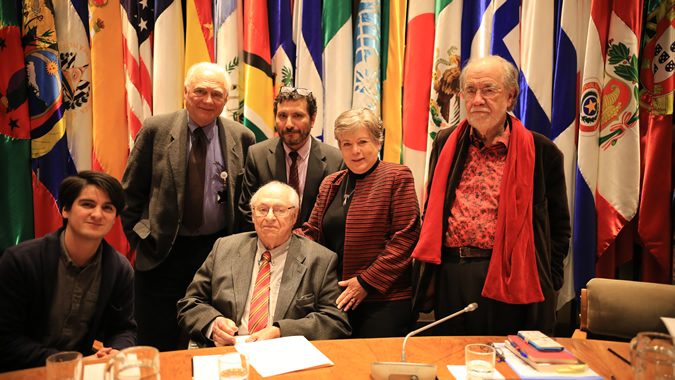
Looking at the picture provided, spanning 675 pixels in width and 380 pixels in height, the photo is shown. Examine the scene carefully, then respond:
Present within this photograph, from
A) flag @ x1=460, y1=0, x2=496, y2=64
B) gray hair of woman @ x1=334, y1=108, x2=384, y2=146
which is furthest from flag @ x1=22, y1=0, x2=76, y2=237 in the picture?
flag @ x1=460, y1=0, x2=496, y2=64

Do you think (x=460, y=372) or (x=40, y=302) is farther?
(x=40, y=302)

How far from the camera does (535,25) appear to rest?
3.31 metres

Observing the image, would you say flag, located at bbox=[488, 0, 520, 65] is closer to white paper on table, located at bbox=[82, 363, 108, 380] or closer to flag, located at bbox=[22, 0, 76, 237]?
Answer: white paper on table, located at bbox=[82, 363, 108, 380]

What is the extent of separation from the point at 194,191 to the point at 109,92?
55.7 inches

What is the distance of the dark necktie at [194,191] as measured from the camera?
112 inches

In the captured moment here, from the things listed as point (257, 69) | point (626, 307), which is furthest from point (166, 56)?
point (626, 307)

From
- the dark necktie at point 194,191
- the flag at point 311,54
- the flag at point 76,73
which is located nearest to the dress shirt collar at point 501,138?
the flag at point 311,54

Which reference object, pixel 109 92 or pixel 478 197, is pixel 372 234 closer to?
pixel 478 197

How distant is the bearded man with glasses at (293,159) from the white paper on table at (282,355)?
1082mm

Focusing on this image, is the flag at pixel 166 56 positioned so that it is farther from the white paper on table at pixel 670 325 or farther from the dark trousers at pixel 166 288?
the white paper on table at pixel 670 325

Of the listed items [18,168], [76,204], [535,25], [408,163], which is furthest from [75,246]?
[535,25]

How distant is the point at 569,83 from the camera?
330 centimetres

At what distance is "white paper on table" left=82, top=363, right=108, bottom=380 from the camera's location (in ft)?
4.87

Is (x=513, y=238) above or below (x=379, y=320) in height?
above
